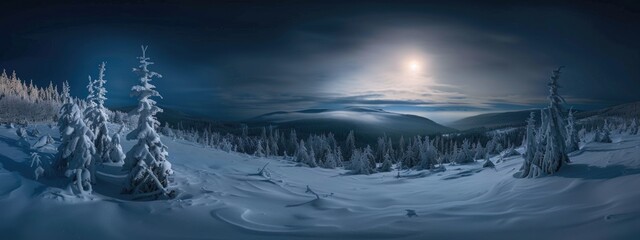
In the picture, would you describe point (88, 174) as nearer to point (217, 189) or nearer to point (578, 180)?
point (217, 189)

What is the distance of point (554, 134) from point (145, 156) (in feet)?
70.9

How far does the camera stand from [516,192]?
1922cm

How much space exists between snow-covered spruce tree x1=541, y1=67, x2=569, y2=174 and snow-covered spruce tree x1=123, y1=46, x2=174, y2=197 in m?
19.9

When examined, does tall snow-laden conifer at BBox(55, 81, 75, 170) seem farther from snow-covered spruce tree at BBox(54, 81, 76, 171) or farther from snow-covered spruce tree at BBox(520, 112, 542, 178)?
snow-covered spruce tree at BBox(520, 112, 542, 178)

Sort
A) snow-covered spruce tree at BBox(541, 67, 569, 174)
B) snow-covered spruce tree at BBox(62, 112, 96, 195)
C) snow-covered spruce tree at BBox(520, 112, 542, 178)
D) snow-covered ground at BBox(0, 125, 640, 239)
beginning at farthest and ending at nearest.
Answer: snow-covered spruce tree at BBox(520, 112, 542, 178) < snow-covered spruce tree at BBox(541, 67, 569, 174) < snow-covered spruce tree at BBox(62, 112, 96, 195) < snow-covered ground at BBox(0, 125, 640, 239)

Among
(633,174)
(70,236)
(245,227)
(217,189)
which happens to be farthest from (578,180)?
(70,236)

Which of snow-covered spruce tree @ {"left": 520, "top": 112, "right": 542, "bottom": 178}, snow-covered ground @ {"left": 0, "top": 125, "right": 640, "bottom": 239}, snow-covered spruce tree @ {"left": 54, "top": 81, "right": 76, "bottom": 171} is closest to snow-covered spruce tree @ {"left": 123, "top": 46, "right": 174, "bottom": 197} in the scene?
snow-covered ground @ {"left": 0, "top": 125, "right": 640, "bottom": 239}

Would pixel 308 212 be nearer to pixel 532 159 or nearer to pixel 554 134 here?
pixel 532 159

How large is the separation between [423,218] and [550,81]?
44.2 ft

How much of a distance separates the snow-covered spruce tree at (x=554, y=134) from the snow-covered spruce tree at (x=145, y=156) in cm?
1989

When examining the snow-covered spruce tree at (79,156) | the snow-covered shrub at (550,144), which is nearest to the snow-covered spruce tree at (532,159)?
the snow-covered shrub at (550,144)

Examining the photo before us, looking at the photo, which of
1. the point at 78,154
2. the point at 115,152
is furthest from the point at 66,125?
the point at 115,152

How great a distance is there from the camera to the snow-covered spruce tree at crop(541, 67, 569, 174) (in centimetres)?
2203

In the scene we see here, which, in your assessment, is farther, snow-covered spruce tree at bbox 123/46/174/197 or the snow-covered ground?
snow-covered spruce tree at bbox 123/46/174/197
